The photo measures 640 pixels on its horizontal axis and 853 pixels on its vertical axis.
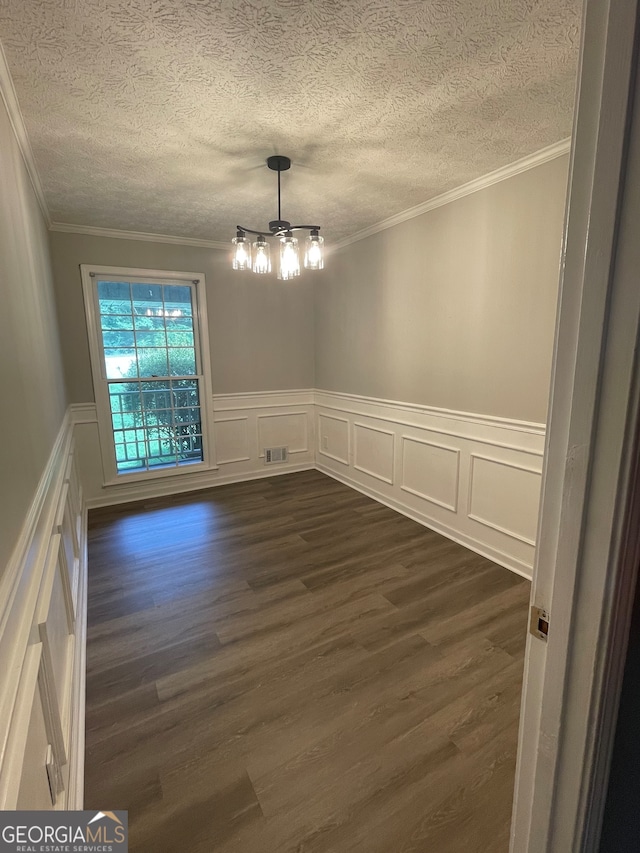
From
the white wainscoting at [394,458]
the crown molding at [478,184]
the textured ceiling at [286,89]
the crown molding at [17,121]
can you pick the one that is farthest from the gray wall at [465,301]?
the crown molding at [17,121]

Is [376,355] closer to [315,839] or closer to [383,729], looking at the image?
[383,729]

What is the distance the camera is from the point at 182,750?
4.87 ft

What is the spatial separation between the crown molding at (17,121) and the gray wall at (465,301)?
100 inches

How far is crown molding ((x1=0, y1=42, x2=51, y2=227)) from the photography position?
5.01ft

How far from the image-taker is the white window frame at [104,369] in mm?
3633

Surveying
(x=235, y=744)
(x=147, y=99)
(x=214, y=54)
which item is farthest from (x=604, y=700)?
(x=147, y=99)

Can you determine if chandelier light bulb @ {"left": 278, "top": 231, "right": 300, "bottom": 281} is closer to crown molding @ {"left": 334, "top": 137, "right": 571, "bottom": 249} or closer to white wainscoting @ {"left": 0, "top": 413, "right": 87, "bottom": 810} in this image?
crown molding @ {"left": 334, "top": 137, "right": 571, "bottom": 249}

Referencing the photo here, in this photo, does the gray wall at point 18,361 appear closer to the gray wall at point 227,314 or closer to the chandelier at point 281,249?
the chandelier at point 281,249

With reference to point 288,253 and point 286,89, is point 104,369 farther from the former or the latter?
point 286,89

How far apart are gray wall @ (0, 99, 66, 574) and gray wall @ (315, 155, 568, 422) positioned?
258 centimetres

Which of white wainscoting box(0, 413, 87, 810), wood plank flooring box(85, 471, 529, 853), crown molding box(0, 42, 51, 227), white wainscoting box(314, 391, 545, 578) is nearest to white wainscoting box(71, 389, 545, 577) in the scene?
white wainscoting box(314, 391, 545, 578)

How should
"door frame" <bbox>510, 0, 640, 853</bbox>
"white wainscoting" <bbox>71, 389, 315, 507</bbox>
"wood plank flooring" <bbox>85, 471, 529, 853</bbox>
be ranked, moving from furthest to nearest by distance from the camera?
"white wainscoting" <bbox>71, 389, 315, 507</bbox> < "wood plank flooring" <bbox>85, 471, 529, 853</bbox> < "door frame" <bbox>510, 0, 640, 853</bbox>

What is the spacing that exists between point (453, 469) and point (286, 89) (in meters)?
2.54

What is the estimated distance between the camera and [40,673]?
0.99 meters
